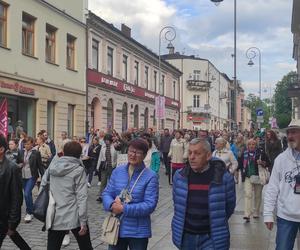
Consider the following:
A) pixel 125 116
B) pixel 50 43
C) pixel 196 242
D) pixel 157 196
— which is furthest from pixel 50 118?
pixel 196 242

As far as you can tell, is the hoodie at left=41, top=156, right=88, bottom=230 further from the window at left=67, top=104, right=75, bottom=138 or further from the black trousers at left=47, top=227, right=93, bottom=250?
the window at left=67, top=104, right=75, bottom=138

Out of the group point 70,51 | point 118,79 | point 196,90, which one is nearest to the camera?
point 70,51

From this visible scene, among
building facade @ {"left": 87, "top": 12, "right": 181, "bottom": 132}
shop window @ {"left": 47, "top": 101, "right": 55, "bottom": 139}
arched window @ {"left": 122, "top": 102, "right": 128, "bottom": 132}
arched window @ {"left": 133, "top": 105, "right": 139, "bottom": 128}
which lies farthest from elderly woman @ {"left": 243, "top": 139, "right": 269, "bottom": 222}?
arched window @ {"left": 133, "top": 105, "right": 139, "bottom": 128}

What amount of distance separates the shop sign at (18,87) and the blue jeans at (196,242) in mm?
19268

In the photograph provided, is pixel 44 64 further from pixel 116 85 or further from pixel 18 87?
pixel 116 85

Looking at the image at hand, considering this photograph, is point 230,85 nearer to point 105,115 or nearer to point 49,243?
point 105,115

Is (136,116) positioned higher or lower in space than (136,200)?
higher

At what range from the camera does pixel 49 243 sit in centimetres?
573

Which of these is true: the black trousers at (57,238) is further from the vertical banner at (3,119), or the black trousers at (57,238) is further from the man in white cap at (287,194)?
the vertical banner at (3,119)

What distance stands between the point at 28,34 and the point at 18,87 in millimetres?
2955

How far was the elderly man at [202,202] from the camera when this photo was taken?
449 cm

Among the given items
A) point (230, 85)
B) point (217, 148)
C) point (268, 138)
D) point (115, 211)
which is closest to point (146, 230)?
point (115, 211)

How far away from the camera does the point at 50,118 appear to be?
28.2 m

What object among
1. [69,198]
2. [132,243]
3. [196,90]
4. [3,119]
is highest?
[196,90]
